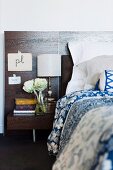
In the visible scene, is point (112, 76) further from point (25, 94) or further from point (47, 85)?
point (25, 94)

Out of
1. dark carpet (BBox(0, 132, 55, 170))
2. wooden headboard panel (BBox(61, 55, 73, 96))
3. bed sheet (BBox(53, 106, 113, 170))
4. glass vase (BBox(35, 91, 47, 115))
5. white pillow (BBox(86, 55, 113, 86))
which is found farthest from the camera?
wooden headboard panel (BBox(61, 55, 73, 96))

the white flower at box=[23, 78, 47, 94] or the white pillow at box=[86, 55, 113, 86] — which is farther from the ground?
the white pillow at box=[86, 55, 113, 86]

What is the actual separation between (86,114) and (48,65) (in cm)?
156

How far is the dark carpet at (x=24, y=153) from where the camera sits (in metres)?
2.26

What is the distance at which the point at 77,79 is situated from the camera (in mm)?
2994

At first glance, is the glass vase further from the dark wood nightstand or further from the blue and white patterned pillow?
the blue and white patterned pillow

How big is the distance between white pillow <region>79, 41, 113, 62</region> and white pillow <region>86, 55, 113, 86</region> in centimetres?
13

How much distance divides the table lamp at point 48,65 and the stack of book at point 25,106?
317mm

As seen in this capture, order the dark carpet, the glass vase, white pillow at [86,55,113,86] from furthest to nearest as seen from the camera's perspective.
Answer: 1. the glass vase
2. white pillow at [86,55,113,86]
3. the dark carpet

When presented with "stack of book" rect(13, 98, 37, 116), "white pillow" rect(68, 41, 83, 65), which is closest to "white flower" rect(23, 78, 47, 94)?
"stack of book" rect(13, 98, 37, 116)

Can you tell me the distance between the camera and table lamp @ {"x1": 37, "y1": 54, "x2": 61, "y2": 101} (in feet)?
9.42

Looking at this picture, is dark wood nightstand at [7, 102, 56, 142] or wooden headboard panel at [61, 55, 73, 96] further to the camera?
wooden headboard panel at [61, 55, 73, 96]

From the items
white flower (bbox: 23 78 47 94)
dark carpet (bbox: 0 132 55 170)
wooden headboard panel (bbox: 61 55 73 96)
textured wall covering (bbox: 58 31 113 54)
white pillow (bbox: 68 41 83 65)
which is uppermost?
textured wall covering (bbox: 58 31 113 54)
